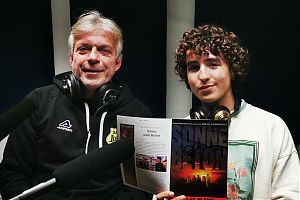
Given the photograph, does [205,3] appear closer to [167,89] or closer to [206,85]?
[167,89]

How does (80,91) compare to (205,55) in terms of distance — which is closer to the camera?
(205,55)

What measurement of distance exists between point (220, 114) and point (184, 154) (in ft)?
0.82

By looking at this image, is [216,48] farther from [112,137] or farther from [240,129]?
[112,137]

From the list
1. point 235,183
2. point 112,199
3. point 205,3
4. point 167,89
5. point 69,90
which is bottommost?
point 112,199

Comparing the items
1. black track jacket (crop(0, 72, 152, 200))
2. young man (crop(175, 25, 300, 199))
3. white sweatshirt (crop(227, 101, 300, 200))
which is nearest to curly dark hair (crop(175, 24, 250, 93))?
young man (crop(175, 25, 300, 199))

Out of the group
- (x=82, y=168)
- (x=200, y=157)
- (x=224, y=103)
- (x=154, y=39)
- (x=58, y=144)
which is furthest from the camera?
(x=154, y=39)

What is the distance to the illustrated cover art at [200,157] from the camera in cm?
85

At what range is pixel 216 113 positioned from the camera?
3.48 feet

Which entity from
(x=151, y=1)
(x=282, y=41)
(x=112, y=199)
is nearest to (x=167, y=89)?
(x=151, y=1)

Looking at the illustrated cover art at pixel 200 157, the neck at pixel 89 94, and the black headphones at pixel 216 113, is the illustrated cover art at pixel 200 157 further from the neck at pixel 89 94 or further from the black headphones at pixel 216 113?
the neck at pixel 89 94

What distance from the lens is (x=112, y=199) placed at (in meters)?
1.31

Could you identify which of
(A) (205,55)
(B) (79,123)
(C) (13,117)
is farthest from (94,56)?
(C) (13,117)

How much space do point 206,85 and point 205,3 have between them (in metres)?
1.06

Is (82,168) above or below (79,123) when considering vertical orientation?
above
